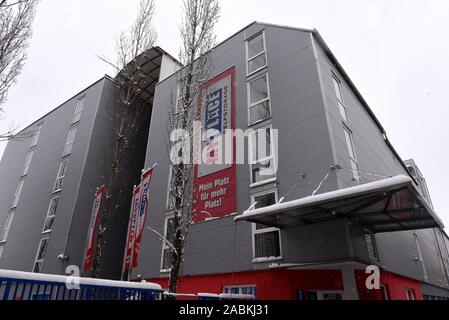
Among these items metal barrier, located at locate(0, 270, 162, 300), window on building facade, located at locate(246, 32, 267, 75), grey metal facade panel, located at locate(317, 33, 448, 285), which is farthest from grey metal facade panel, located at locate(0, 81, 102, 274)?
grey metal facade panel, located at locate(317, 33, 448, 285)

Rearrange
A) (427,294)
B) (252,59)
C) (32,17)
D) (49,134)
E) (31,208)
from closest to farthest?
(32,17), (252,59), (427,294), (31,208), (49,134)

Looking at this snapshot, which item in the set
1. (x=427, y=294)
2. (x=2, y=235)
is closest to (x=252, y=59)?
(x=427, y=294)

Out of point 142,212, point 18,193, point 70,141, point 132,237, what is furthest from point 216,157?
point 18,193

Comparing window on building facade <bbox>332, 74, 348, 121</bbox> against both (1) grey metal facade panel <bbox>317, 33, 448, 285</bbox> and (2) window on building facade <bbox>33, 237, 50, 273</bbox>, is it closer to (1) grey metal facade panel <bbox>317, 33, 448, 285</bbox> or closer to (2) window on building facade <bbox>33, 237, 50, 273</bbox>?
(1) grey metal facade panel <bbox>317, 33, 448, 285</bbox>

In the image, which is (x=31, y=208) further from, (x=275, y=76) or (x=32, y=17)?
(x=275, y=76)

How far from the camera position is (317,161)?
10.5m

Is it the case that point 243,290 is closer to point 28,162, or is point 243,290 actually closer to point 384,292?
point 384,292

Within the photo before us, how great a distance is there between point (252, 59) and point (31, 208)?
18.8m

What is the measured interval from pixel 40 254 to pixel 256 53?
17883mm

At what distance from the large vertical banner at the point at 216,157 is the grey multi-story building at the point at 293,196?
0.06 m

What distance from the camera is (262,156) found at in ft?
40.7

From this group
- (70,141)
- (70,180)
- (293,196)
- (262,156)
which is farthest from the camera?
(70,141)

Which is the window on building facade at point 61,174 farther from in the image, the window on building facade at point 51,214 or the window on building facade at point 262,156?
the window on building facade at point 262,156

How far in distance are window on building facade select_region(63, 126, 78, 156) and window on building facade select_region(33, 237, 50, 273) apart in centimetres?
619
